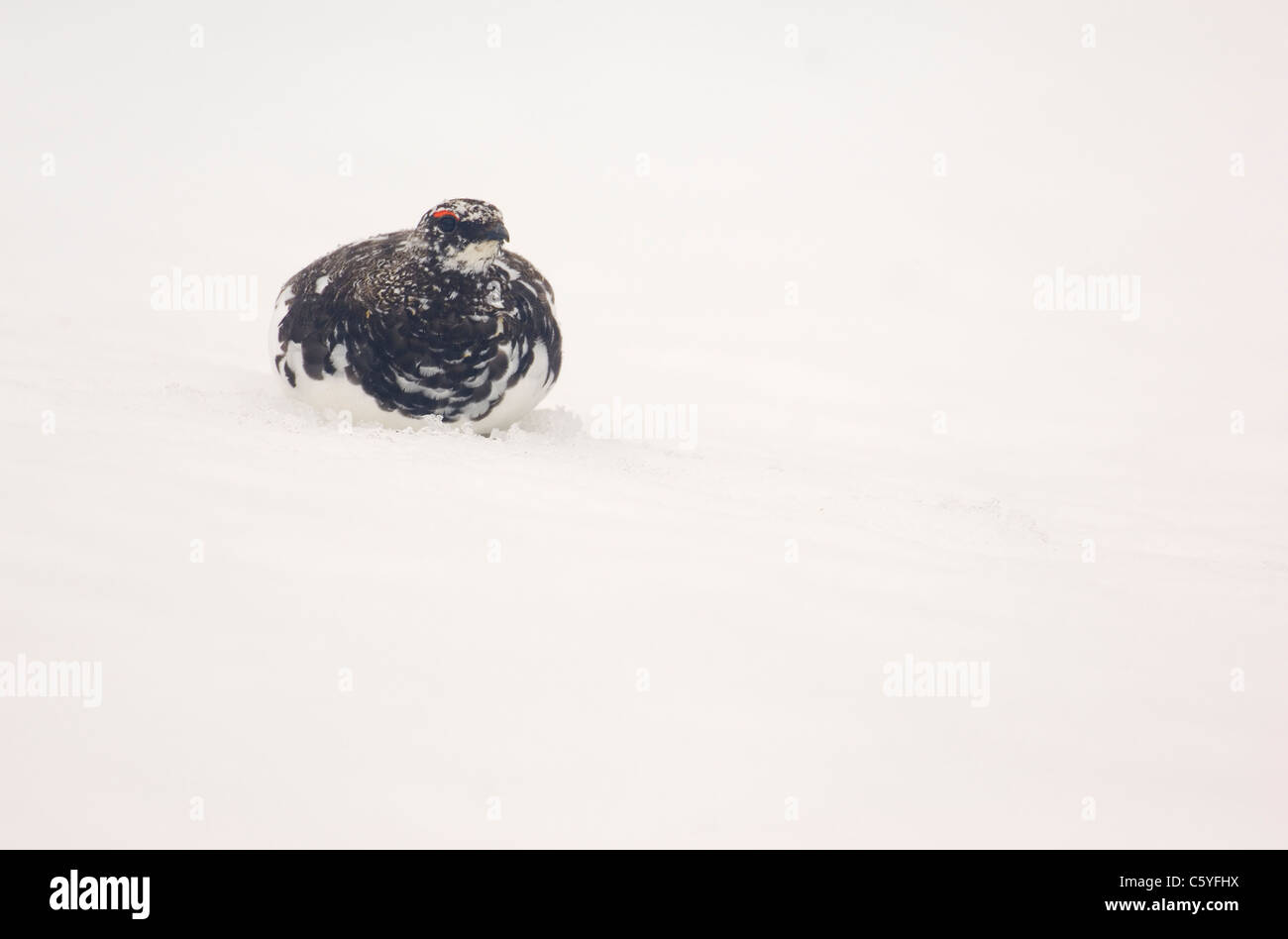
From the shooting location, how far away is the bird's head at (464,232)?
17.3 feet

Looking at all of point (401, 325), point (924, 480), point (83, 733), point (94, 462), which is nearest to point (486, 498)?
point (401, 325)

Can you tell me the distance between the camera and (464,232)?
5281mm

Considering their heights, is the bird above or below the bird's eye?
below

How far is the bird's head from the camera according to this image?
208 inches

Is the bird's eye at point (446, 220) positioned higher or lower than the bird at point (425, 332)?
higher

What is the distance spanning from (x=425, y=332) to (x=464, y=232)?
46cm

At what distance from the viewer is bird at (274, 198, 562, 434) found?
5.26m

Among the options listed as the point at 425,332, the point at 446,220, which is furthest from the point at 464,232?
the point at 425,332

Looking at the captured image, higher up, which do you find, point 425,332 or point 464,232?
point 464,232

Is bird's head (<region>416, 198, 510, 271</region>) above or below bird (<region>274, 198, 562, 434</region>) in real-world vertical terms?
above

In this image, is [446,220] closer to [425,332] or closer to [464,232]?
[464,232]

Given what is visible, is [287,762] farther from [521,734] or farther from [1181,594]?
[1181,594]

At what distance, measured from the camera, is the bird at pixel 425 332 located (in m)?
5.26

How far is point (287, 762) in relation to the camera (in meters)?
3.17
